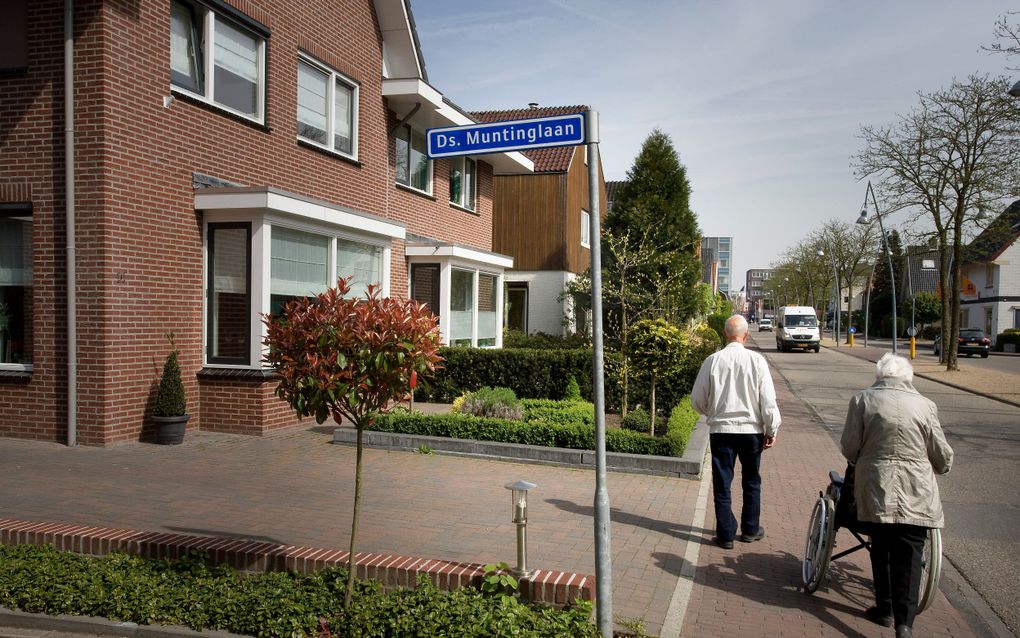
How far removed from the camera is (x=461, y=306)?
55.7 feet

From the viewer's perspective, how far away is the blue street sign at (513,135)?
13.0 ft

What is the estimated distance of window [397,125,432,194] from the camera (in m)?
16.1

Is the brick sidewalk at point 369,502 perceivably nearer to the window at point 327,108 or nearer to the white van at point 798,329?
the window at point 327,108

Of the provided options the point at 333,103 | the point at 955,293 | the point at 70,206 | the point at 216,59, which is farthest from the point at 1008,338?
the point at 70,206

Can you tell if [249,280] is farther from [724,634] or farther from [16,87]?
[724,634]

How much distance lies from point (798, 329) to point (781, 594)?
38.5 m

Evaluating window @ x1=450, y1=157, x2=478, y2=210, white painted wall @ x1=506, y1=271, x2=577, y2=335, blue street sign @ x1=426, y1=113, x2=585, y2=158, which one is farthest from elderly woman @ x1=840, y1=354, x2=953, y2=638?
white painted wall @ x1=506, y1=271, x2=577, y2=335

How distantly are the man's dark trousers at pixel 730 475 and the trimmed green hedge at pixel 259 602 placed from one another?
2.13m

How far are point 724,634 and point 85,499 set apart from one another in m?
5.35

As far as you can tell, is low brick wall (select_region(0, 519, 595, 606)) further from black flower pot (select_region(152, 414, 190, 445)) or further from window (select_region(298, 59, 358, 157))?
window (select_region(298, 59, 358, 157))

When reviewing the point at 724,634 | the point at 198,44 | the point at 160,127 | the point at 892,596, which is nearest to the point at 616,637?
the point at 724,634

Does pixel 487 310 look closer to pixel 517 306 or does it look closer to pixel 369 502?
pixel 517 306

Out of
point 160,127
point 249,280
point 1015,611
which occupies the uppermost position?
point 160,127

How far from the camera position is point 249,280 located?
10.3 m
